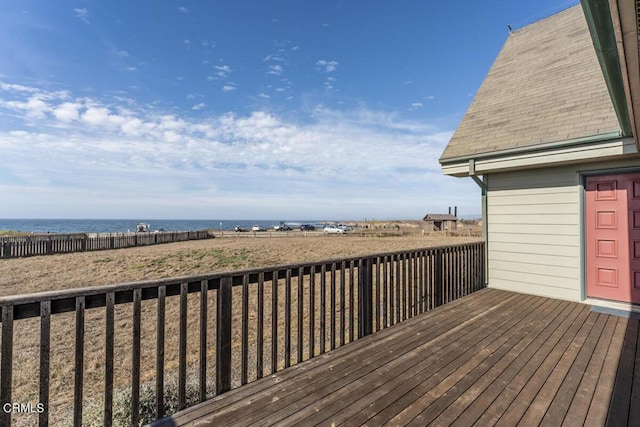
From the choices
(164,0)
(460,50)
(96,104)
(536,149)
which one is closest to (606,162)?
(536,149)

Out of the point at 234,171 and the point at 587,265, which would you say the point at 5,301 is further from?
the point at 234,171

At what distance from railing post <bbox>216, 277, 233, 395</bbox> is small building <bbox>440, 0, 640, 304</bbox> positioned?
3.90 meters

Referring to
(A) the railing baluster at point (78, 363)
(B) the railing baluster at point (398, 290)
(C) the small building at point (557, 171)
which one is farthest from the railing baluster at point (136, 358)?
(C) the small building at point (557, 171)

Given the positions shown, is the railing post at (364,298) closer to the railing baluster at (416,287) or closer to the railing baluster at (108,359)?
the railing baluster at (416,287)

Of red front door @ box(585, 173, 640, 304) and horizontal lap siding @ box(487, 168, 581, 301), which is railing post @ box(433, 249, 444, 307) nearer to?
horizontal lap siding @ box(487, 168, 581, 301)

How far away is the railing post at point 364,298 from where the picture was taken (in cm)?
316

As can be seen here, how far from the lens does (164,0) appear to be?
7.63 m

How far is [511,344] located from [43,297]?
11.8 feet

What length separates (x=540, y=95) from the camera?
511 centimetres

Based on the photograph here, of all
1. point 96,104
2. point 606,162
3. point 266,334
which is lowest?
point 266,334

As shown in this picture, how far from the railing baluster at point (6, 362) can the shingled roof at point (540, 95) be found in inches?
223

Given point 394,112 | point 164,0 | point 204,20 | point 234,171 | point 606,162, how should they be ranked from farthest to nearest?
point 234,171
point 394,112
point 204,20
point 164,0
point 606,162

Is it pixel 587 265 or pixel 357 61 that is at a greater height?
pixel 357 61

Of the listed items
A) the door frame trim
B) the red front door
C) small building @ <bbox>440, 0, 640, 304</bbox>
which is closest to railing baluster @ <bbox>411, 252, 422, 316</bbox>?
small building @ <bbox>440, 0, 640, 304</bbox>
